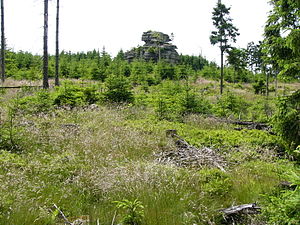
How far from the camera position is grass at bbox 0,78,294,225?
3037 mm

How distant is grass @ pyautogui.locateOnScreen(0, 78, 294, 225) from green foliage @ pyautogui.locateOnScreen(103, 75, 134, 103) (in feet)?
20.2

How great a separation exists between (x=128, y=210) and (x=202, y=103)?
9.47 metres

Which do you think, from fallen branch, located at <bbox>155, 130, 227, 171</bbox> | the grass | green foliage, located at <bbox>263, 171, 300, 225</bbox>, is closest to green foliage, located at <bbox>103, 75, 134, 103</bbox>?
the grass

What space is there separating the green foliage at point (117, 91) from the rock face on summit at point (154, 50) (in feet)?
124

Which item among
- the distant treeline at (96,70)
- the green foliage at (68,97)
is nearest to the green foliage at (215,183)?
the green foliage at (68,97)

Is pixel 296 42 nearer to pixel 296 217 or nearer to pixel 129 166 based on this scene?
pixel 296 217

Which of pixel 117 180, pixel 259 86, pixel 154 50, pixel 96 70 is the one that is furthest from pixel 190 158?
pixel 154 50

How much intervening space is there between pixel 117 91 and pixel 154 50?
38.8 metres

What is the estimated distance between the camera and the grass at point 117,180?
3.04 meters

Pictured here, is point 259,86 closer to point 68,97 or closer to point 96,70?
point 96,70

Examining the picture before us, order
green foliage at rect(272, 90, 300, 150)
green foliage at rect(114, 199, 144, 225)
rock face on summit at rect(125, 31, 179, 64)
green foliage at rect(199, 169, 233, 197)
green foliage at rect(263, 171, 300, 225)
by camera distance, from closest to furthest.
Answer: green foliage at rect(263, 171, 300, 225), green foliage at rect(114, 199, 144, 225), green foliage at rect(199, 169, 233, 197), green foliage at rect(272, 90, 300, 150), rock face on summit at rect(125, 31, 179, 64)

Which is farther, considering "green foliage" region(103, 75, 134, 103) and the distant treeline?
the distant treeline

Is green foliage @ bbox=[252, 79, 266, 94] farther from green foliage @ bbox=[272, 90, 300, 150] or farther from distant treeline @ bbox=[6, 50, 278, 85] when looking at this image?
green foliage @ bbox=[272, 90, 300, 150]

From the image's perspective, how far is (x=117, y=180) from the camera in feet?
12.6
